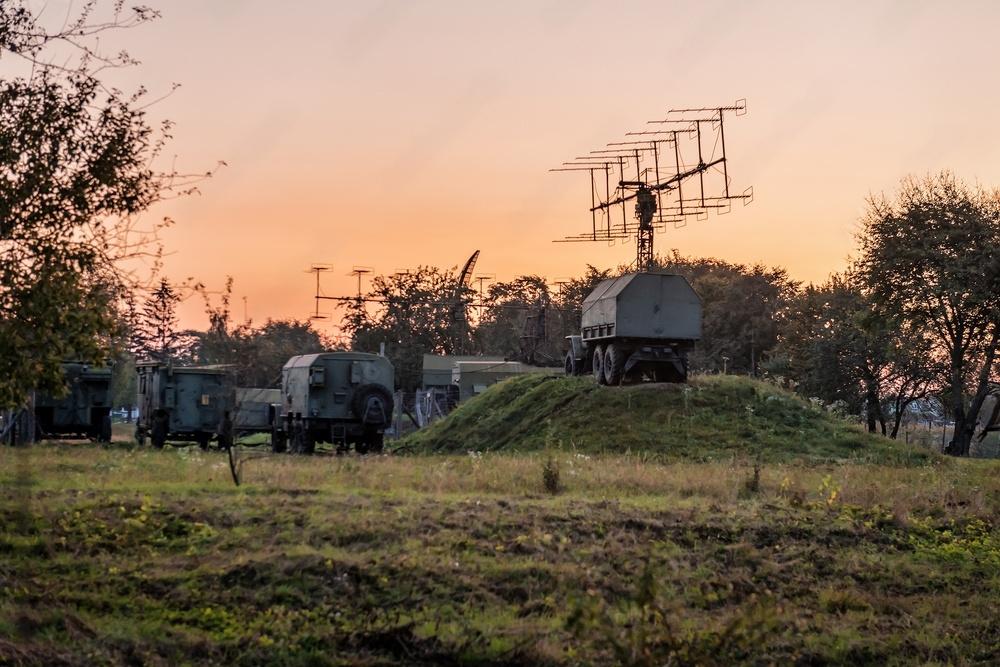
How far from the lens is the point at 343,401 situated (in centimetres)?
3753

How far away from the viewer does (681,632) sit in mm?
12648

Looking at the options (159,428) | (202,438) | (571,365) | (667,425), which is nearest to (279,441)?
(202,438)

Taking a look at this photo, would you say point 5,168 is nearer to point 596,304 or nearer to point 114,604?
point 114,604

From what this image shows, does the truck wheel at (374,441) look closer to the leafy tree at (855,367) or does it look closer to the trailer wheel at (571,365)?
the trailer wheel at (571,365)

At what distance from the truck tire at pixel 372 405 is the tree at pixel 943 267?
15.7 meters

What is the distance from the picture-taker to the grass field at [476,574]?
12008 mm

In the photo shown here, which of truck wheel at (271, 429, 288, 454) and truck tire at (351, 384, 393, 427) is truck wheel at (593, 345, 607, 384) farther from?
truck wheel at (271, 429, 288, 454)

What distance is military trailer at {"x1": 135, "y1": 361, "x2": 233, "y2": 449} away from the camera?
39.8 m

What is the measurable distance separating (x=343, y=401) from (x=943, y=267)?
20.4 metres

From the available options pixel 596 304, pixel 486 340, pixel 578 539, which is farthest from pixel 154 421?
pixel 486 340

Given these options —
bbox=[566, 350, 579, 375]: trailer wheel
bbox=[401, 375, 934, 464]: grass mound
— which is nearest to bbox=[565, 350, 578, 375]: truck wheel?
bbox=[566, 350, 579, 375]: trailer wheel

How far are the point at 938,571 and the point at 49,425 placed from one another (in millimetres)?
31368

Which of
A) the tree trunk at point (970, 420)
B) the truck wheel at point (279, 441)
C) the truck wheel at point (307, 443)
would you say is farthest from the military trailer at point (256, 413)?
the tree trunk at point (970, 420)

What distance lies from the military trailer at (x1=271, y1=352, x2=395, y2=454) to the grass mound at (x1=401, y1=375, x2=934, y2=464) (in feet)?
5.07
